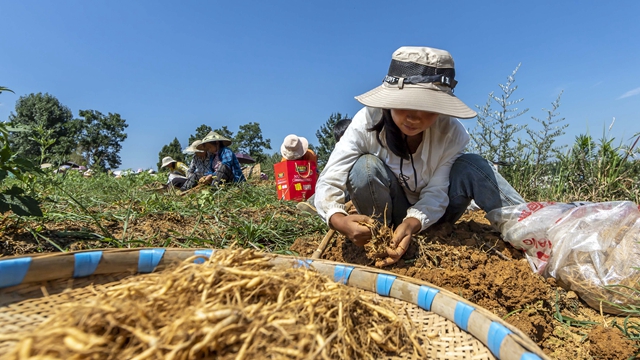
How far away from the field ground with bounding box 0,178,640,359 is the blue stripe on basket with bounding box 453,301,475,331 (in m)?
0.58

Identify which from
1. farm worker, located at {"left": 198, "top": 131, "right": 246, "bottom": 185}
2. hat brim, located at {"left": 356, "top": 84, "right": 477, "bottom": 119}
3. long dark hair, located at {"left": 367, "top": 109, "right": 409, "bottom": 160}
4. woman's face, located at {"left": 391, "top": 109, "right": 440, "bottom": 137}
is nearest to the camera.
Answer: hat brim, located at {"left": 356, "top": 84, "right": 477, "bottom": 119}

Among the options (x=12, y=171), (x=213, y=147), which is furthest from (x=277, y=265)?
(x=213, y=147)

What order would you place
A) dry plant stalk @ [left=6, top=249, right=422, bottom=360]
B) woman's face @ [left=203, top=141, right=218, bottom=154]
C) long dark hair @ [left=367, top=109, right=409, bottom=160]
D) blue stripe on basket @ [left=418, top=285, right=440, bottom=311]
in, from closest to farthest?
dry plant stalk @ [left=6, top=249, right=422, bottom=360]
blue stripe on basket @ [left=418, top=285, right=440, bottom=311]
long dark hair @ [left=367, top=109, right=409, bottom=160]
woman's face @ [left=203, top=141, right=218, bottom=154]

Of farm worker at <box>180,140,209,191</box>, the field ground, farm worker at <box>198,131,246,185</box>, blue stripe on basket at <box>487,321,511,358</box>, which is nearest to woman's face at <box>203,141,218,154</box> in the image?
farm worker at <box>198,131,246,185</box>

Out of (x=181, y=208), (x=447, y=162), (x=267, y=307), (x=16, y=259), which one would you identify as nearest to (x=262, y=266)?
(x=267, y=307)

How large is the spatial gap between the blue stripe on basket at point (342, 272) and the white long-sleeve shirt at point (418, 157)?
0.71 meters

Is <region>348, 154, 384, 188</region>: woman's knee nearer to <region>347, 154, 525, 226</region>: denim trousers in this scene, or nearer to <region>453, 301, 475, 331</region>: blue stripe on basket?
<region>347, 154, 525, 226</region>: denim trousers

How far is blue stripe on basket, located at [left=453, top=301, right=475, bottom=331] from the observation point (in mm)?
964

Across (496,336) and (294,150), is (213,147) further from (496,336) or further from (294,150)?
(496,336)

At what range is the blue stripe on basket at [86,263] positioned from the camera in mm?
1159

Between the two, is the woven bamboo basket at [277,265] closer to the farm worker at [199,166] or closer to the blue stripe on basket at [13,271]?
the blue stripe on basket at [13,271]

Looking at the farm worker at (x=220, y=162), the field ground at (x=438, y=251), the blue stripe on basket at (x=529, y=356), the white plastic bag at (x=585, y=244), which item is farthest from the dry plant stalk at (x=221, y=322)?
the farm worker at (x=220, y=162)

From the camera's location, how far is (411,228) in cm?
182

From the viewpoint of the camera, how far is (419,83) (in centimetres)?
174
